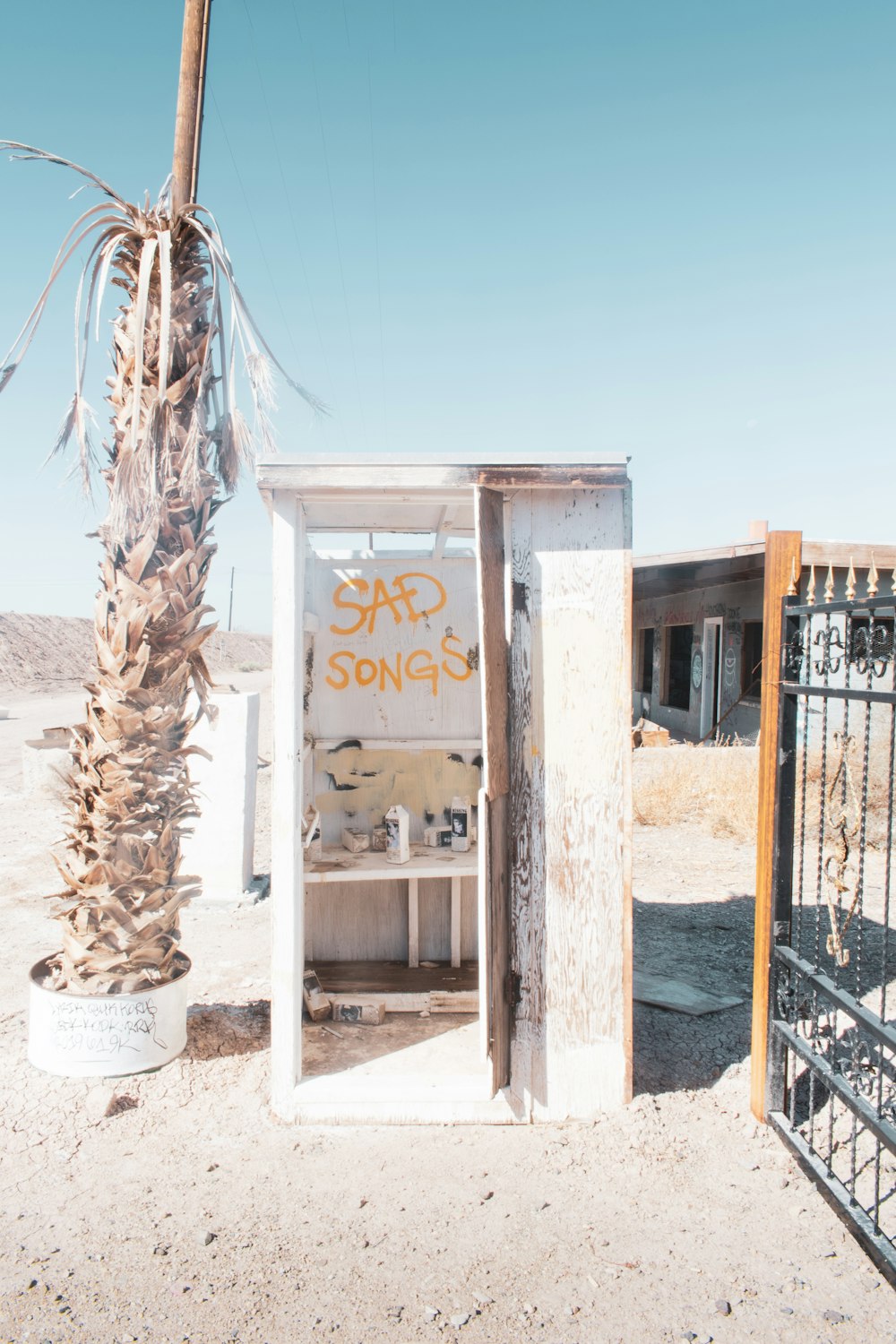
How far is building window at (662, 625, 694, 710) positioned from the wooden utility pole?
44.9 ft

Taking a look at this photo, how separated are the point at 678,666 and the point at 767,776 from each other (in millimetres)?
14127

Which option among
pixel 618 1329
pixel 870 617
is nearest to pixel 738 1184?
pixel 618 1329

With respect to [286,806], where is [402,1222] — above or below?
below

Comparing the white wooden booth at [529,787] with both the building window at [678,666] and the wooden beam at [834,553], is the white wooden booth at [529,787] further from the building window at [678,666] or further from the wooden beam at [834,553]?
the building window at [678,666]

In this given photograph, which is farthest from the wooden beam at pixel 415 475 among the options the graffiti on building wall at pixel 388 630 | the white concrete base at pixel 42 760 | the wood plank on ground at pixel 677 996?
the white concrete base at pixel 42 760

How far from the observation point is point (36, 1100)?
11.8 feet

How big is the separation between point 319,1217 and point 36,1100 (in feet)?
5.08

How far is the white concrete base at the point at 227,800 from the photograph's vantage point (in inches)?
248

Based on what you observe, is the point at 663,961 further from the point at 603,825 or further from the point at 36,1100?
the point at 36,1100

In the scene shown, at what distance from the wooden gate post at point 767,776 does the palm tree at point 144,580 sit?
7.61 ft

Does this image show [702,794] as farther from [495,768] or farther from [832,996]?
[495,768]

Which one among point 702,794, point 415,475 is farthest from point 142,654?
point 702,794

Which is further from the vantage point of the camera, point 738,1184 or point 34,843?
point 34,843

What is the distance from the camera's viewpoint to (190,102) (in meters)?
3.72
